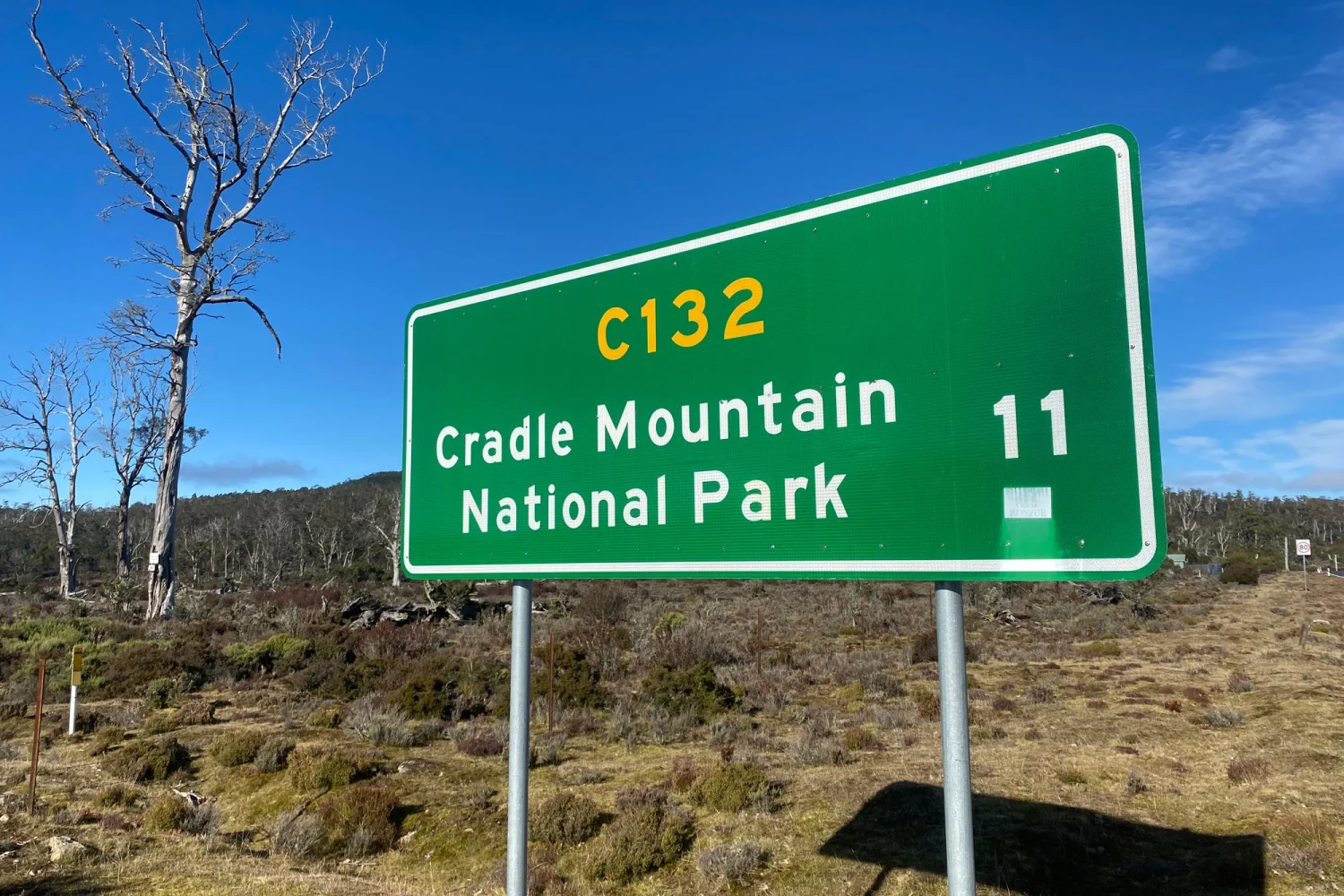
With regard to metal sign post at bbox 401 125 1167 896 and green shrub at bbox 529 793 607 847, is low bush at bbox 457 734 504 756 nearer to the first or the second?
green shrub at bbox 529 793 607 847

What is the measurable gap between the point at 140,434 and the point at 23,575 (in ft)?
91.5

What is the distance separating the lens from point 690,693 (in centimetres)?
1434

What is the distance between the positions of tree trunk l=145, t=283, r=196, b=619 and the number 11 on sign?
26852 millimetres

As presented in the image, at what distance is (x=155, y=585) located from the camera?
23.9 m

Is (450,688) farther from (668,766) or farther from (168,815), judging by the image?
(168,815)

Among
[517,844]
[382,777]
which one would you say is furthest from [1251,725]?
[517,844]

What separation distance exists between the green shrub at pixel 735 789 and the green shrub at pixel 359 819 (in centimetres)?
331

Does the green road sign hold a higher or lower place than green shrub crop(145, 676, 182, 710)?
higher

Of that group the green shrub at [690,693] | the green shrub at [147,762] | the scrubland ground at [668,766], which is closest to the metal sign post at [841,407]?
the scrubland ground at [668,766]

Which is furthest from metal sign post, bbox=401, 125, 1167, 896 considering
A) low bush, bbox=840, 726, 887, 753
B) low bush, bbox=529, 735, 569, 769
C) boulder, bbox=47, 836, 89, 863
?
low bush, bbox=840, 726, 887, 753

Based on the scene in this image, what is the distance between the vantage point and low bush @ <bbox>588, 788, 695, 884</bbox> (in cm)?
711

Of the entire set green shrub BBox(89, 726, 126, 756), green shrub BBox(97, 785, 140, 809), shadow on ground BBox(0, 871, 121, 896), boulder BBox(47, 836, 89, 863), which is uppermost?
shadow on ground BBox(0, 871, 121, 896)

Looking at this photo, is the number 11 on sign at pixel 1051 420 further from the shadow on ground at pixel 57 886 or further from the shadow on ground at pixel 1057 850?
the shadow on ground at pixel 57 886

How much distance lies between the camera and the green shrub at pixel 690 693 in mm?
13805
